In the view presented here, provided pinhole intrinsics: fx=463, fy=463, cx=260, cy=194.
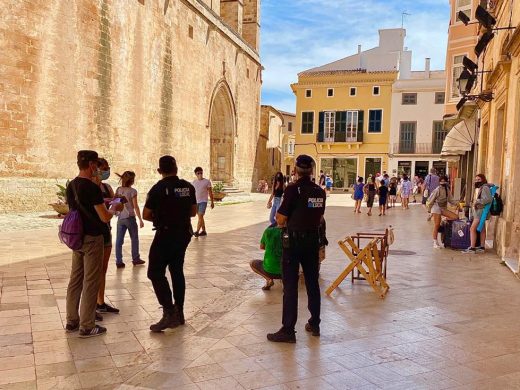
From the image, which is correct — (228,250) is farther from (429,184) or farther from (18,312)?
(429,184)

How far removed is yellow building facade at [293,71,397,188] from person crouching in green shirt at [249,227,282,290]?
34.8m

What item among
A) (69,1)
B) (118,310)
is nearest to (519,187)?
(118,310)

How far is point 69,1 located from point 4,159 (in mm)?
5489

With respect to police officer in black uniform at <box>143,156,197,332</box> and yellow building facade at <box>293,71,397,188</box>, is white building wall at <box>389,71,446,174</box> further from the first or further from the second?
police officer in black uniform at <box>143,156,197,332</box>

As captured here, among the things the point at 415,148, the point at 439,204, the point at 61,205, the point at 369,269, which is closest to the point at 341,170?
the point at 415,148

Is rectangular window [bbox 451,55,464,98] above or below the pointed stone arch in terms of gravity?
above

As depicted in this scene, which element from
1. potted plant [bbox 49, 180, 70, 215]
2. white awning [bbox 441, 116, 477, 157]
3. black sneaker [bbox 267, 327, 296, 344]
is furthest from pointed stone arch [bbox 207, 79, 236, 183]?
black sneaker [bbox 267, 327, 296, 344]

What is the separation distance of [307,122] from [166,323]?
3777 cm

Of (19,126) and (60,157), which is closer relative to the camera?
(19,126)

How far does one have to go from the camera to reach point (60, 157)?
14609 millimetres

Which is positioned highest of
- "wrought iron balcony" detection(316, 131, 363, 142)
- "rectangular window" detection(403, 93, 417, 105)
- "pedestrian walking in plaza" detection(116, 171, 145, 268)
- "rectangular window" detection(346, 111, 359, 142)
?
"rectangular window" detection(403, 93, 417, 105)

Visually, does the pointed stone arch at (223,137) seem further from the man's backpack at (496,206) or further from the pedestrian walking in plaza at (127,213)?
the pedestrian walking in plaza at (127,213)

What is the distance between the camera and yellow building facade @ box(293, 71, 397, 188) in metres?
38.8

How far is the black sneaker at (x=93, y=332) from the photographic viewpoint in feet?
13.9
